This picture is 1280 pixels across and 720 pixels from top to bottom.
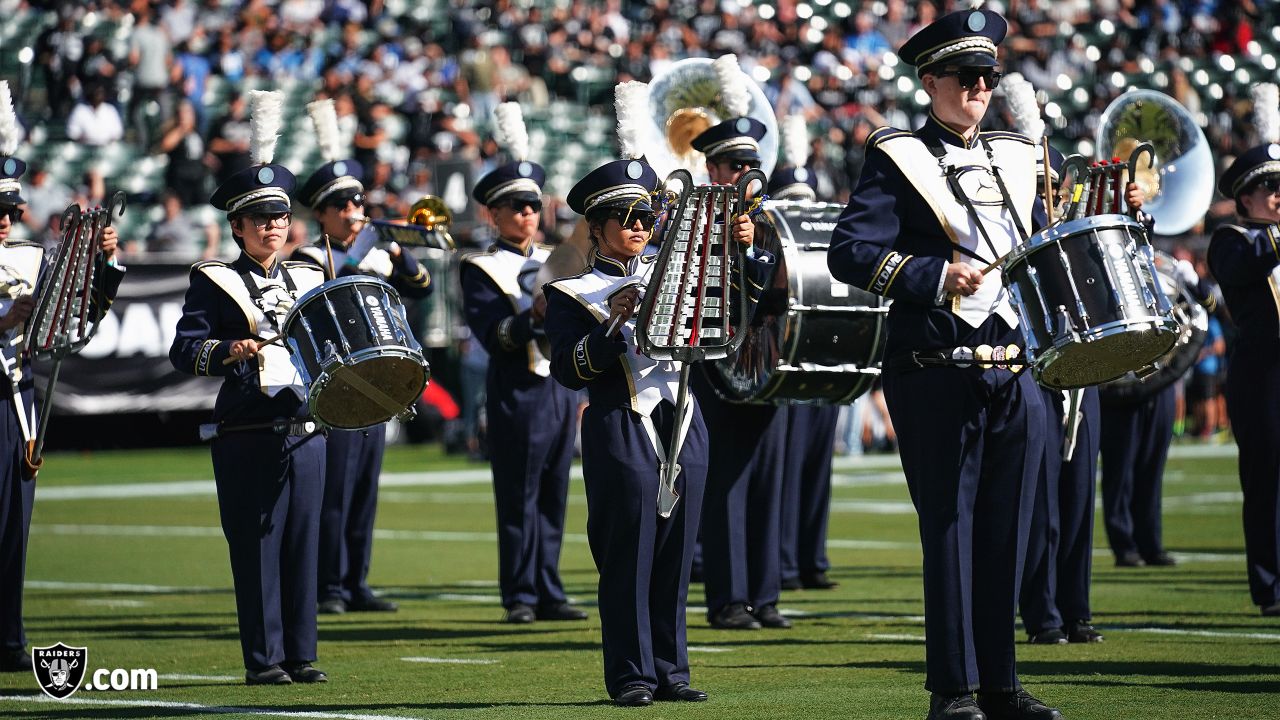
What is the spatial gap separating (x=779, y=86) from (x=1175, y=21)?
23.1 ft

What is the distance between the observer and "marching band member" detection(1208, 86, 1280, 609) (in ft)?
30.4

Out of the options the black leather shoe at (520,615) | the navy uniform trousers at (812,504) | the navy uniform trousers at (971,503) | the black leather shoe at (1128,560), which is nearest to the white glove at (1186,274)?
the black leather shoe at (1128,560)

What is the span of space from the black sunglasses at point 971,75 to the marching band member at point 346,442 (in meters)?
4.43

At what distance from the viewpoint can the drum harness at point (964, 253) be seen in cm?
602

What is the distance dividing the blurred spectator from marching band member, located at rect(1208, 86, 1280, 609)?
1800 centimetres

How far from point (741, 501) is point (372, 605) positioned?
239 centimetres

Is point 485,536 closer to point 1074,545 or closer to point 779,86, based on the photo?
point 1074,545

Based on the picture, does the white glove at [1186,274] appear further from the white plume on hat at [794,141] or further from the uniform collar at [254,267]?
the uniform collar at [254,267]

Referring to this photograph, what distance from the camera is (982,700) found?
20.4ft

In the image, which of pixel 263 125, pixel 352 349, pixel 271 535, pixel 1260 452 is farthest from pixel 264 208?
pixel 1260 452

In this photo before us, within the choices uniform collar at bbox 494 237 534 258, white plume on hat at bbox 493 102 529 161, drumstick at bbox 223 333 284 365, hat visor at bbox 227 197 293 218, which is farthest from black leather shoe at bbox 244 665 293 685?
white plume on hat at bbox 493 102 529 161

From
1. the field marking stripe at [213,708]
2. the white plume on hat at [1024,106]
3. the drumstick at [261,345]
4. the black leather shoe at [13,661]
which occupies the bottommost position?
the field marking stripe at [213,708]

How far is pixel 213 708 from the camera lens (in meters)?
7.11

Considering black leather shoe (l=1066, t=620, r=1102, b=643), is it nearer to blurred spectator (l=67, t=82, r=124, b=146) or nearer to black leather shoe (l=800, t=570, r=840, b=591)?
black leather shoe (l=800, t=570, r=840, b=591)
